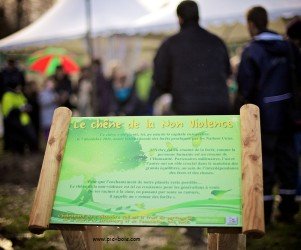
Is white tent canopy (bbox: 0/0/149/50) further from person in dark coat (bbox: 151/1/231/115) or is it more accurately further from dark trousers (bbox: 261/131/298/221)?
dark trousers (bbox: 261/131/298/221)

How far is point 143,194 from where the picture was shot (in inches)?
108

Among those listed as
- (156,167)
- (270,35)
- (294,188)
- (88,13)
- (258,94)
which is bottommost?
(156,167)

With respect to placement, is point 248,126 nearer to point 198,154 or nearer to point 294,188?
point 198,154

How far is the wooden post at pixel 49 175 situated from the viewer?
2.70 meters

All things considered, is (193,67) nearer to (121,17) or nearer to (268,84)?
(268,84)

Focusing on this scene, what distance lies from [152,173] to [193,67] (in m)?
1.94

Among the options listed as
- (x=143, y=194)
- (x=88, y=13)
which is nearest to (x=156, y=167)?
(x=143, y=194)

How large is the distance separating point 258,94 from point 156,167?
2.06 metres

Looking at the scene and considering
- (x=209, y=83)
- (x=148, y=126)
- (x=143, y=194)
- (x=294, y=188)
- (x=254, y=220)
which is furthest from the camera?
(x=294, y=188)

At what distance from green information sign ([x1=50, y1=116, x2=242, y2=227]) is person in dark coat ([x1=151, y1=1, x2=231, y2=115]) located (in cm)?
163

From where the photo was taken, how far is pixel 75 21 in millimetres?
10836

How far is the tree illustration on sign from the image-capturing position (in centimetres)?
284

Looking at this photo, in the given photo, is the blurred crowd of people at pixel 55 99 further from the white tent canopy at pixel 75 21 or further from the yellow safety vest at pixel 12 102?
the white tent canopy at pixel 75 21

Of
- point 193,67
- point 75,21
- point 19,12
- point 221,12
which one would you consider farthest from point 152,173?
point 19,12
